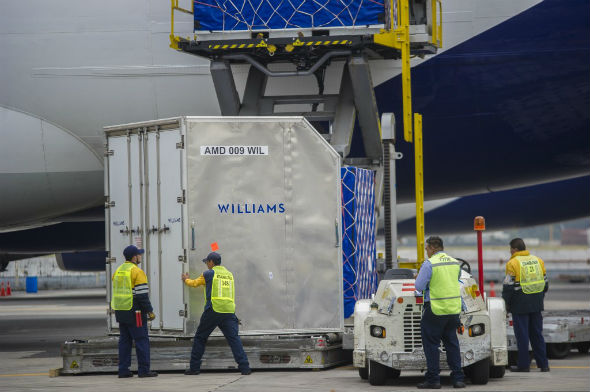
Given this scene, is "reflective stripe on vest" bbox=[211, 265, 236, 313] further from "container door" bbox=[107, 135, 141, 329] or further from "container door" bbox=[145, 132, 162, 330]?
"container door" bbox=[107, 135, 141, 329]

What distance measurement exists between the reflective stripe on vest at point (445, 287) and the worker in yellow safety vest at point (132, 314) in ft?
12.2

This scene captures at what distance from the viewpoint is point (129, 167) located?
13.6 metres

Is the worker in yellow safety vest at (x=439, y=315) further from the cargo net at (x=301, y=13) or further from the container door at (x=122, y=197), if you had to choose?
the cargo net at (x=301, y=13)

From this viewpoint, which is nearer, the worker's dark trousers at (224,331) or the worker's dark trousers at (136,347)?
the worker's dark trousers at (224,331)

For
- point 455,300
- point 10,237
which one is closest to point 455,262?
point 455,300

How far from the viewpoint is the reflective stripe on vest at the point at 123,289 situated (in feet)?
40.7

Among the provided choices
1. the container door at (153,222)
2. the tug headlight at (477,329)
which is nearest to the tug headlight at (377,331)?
the tug headlight at (477,329)

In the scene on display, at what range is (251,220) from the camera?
12.9m

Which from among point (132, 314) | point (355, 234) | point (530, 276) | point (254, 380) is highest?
point (355, 234)

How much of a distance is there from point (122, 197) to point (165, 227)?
39.1 inches

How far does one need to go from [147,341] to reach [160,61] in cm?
537

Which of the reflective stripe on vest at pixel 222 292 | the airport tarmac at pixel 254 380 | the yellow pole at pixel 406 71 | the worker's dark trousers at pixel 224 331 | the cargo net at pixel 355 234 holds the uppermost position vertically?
the yellow pole at pixel 406 71

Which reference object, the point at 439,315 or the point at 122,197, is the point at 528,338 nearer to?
the point at 439,315

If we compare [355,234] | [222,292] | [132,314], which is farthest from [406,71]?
[132,314]
